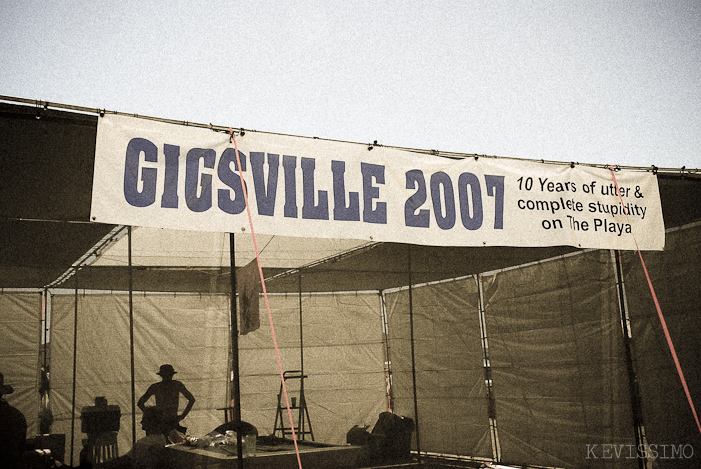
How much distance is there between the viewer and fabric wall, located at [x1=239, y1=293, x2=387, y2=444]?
686 centimetres

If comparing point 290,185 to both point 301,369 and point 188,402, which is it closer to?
point 188,402

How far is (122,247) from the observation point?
5.36 metres

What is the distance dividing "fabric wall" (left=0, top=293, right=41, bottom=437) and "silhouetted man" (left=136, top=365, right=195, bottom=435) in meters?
2.06

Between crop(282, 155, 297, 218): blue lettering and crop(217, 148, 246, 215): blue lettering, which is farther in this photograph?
crop(282, 155, 297, 218): blue lettering

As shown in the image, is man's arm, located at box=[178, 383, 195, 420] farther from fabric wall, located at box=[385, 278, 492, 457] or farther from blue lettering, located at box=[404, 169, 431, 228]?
fabric wall, located at box=[385, 278, 492, 457]

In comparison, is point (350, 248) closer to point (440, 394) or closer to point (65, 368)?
point (440, 394)

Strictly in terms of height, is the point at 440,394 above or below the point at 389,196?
below

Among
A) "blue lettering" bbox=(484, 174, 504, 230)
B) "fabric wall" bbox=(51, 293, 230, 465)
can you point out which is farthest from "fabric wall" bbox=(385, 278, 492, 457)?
"blue lettering" bbox=(484, 174, 504, 230)

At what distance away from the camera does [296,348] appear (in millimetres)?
7121

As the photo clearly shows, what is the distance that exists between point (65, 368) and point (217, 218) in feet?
13.6

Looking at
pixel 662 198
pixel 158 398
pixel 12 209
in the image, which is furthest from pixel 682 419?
pixel 12 209

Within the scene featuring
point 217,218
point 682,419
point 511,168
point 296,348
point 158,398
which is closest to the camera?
point 217,218

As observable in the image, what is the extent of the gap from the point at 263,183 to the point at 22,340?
5.02 m

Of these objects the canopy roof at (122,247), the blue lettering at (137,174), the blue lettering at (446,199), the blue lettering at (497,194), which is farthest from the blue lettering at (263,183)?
the blue lettering at (497,194)
